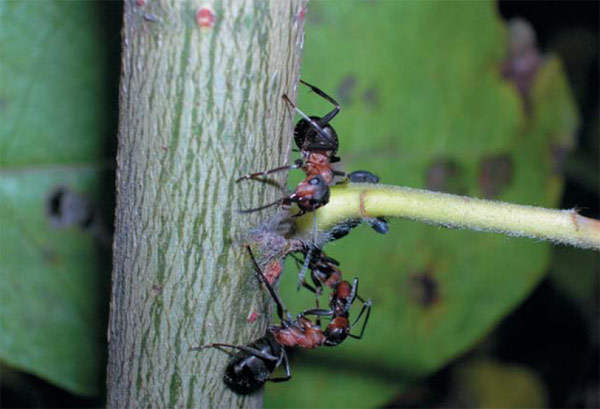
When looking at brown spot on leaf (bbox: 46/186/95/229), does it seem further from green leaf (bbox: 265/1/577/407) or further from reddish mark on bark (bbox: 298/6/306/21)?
reddish mark on bark (bbox: 298/6/306/21)

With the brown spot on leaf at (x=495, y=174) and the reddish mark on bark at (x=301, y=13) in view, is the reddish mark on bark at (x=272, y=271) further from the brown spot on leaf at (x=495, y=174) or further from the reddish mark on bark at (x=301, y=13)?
the brown spot on leaf at (x=495, y=174)

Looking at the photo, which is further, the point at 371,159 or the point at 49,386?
the point at 49,386

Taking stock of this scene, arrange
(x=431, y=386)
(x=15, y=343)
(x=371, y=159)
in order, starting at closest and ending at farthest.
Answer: (x=15, y=343), (x=371, y=159), (x=431, y=386)

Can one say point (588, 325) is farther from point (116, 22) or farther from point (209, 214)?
point (209, 214)

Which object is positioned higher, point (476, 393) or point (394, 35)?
point (394, 35)

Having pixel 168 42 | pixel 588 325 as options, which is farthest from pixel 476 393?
pixel 168 42

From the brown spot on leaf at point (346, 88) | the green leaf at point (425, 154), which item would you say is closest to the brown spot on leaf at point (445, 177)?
the green leaf at point (425, 154)
